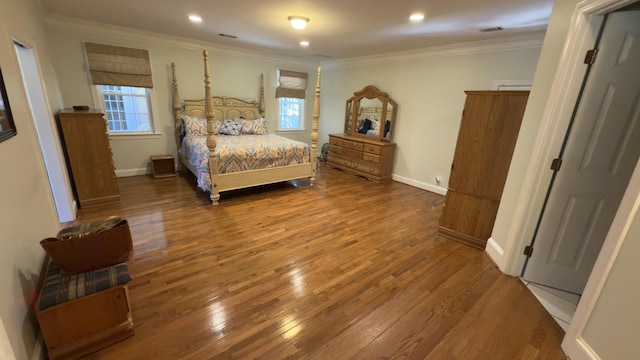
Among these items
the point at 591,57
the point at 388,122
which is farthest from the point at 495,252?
the point at 388,122

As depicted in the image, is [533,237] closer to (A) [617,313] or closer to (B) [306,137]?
(A) [617,313]

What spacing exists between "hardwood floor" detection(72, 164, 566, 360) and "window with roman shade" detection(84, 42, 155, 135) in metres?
1.84

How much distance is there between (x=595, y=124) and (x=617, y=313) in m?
1.23

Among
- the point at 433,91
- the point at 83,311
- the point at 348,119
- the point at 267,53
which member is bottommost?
the point at 83,311

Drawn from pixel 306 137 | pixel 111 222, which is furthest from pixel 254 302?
pixel 306 137

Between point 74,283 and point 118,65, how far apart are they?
396 centimetres

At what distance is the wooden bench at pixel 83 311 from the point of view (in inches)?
54.0

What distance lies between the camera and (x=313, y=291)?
2033 millimetres

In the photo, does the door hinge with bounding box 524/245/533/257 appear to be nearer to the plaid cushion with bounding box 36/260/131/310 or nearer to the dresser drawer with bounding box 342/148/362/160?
the plaid cushion with bounding box 36/260/131/310

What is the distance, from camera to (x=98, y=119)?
3.24 metres

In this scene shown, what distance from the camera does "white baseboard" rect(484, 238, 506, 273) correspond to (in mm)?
2361

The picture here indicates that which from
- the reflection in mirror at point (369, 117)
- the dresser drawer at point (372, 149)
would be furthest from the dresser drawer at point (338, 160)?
the reflection in mirror at point (369, 117)

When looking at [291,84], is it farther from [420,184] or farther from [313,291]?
[313,291]

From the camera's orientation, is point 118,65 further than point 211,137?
Yes
